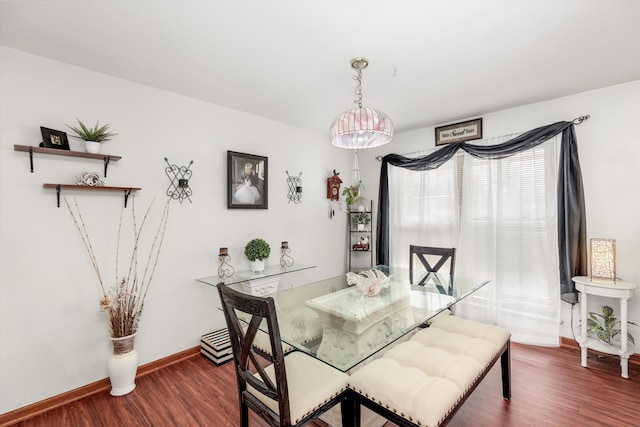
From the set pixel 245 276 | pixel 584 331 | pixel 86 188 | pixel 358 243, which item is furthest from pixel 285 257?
pixel 584 331

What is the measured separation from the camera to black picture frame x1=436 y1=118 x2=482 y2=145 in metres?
3.35

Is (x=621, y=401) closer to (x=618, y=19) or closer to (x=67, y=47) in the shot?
(x=618, y=19)

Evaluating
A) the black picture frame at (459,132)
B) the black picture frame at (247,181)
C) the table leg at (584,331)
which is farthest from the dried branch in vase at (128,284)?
the table leg at (584,331)

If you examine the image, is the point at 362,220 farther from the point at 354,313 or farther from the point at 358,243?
the point at 354,313

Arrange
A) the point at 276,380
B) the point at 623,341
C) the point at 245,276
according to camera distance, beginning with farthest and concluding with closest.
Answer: the point at 245,276 < the point at 623,341 < the point at 276,380

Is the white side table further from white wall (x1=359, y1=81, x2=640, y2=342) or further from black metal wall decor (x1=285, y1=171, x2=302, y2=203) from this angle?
black metal wall decor (x1=285, y1=171, x2=302, y2=203)

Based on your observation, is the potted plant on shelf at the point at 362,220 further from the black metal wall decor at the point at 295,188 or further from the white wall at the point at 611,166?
the white wall at the point at 611,166

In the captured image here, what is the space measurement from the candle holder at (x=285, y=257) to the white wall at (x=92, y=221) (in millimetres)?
301

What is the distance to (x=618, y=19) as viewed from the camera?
1.68m

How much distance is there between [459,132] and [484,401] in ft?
9.17

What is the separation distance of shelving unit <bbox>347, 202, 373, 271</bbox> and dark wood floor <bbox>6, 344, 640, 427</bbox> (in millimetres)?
2123

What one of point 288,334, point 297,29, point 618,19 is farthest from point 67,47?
point 618,19

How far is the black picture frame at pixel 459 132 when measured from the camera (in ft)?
11.0

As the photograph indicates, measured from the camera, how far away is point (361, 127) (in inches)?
74.7
